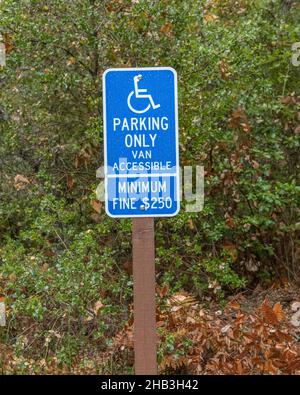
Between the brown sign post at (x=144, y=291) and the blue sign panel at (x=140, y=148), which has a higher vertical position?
the blue sign panel at (x=140, y=148)

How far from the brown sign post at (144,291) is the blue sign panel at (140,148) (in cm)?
12

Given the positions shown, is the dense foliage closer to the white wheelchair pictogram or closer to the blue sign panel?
the blue sign panel

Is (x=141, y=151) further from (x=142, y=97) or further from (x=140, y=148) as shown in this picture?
(x=142, y=97)

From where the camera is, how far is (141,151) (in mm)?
4738

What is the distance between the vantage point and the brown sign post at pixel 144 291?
480cm

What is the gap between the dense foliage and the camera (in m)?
7.34

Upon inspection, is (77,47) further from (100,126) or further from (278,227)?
(278,227)

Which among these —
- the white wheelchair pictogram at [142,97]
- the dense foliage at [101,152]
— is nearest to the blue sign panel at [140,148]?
the white wheelchair pictogram at [142,97]

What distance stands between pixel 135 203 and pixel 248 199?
445 cm

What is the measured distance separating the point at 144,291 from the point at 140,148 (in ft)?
2.67

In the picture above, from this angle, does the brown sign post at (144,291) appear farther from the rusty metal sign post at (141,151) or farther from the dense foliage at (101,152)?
the dense foliage at (101,152)
